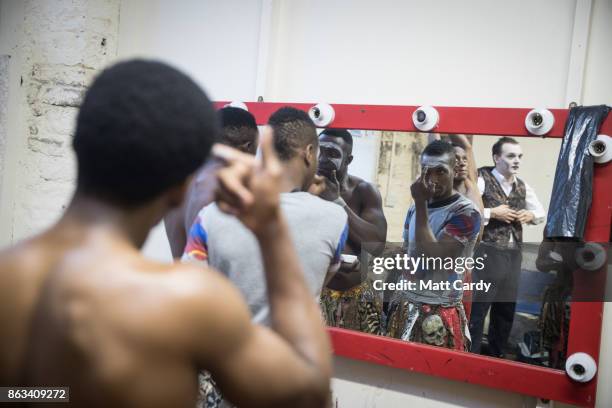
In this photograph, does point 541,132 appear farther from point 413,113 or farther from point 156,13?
point 156,13

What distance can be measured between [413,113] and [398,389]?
115cm

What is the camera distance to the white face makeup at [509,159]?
213 centimetres

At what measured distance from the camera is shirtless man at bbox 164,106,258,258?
2.18 meters

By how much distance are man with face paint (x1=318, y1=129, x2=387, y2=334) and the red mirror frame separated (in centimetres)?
6

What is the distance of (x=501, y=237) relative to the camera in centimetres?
215

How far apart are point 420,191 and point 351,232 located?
340mm

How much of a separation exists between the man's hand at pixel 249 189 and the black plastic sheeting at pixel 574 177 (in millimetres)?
1383

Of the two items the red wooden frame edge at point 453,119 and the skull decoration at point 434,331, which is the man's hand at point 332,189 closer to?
the red wooden frame edge at point 453,119

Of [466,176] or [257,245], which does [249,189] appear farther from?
[466,176]

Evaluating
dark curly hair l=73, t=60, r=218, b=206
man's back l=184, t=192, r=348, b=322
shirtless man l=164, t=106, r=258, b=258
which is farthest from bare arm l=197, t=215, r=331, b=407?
shirtless man l=164, t=106, r=258, b=258

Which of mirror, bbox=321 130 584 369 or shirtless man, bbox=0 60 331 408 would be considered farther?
mirror, bbox=321 130 584 369

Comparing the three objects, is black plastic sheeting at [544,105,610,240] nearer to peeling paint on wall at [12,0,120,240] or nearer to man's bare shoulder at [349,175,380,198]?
man's bare shoulder at [349,175,380,198]

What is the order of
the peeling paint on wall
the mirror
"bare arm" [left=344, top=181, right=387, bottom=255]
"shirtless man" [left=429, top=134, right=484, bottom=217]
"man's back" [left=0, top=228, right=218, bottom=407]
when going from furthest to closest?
the peeling paint on wall
"bare arm" [left=344, top=181, right=387, bottom=255]
"shirtless man" [left=429, top=134, right=484, bottom=217]
the mirror
"man's back" [left=0, top=228, right=218, bottom=407]

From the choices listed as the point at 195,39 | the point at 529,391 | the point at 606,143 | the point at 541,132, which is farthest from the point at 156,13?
the point at 529,391
